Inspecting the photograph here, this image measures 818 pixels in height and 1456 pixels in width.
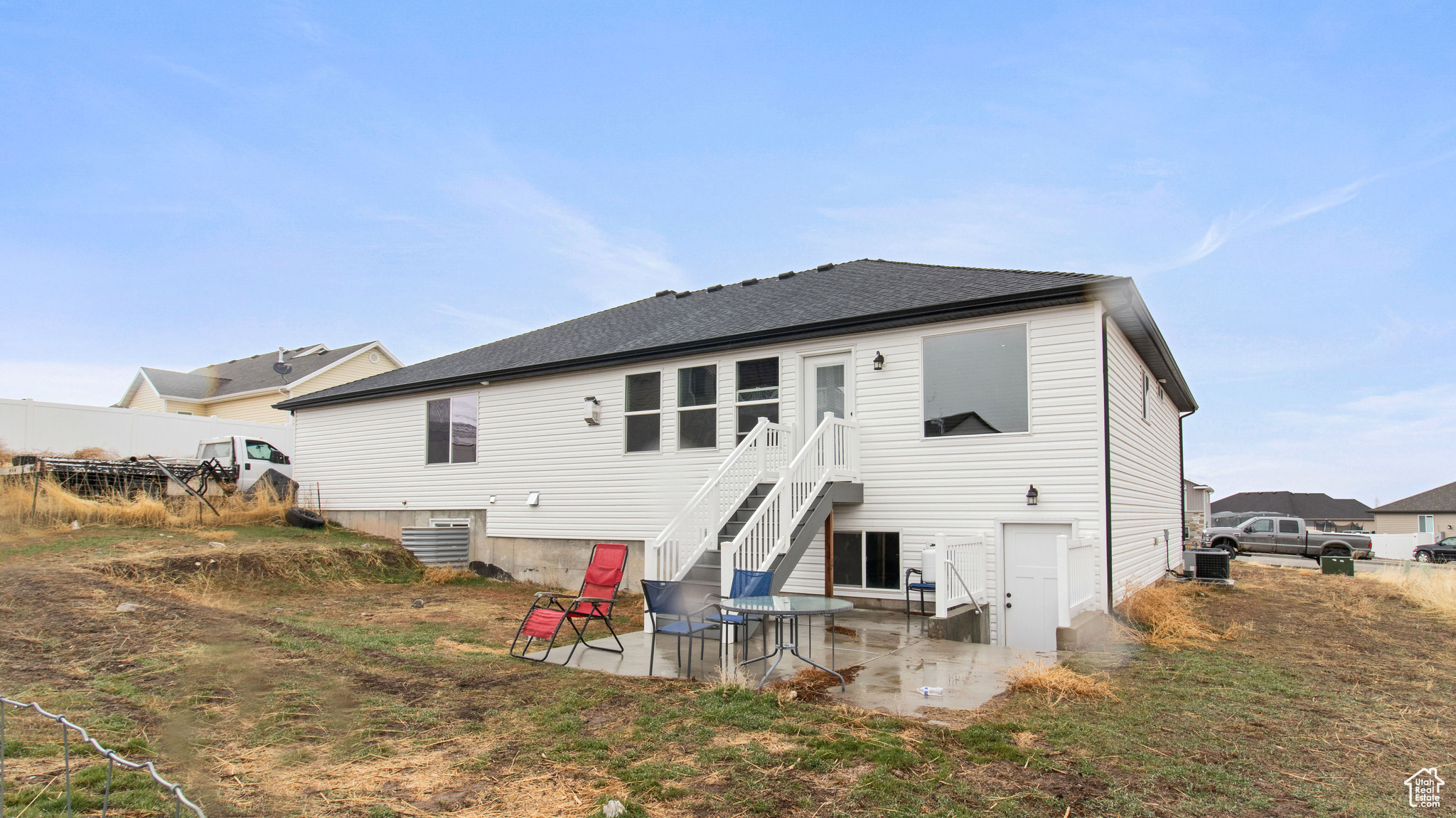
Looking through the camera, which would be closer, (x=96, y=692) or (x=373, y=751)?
(x=373, y=751)

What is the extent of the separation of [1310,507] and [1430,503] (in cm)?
1831

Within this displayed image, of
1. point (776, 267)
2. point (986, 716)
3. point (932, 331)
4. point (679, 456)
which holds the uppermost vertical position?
point (776, 267)

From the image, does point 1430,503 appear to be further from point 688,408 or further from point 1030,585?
point 688,408

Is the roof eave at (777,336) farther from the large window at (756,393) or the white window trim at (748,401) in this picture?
the large window at (756,393)

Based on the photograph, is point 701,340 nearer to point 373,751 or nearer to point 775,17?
point 775,17

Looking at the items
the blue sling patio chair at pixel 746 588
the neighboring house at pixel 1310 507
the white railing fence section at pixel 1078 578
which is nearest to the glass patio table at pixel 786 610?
the blue sling patio chair at pixel 746 588

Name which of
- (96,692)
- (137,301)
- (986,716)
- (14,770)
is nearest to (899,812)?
(986,716)

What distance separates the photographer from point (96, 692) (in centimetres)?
559

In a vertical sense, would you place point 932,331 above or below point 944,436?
above

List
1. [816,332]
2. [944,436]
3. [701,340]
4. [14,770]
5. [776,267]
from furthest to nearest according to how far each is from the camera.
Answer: [776,267]
[701,340]
[816,332]
[944,436]
[14,770]

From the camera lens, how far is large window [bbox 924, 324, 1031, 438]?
10.1m

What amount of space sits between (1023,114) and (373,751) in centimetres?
1303

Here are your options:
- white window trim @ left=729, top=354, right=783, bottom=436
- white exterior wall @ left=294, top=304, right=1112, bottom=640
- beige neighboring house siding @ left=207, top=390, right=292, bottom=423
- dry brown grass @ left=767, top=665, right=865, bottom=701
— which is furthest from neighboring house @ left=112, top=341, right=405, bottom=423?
dry brown grass @ left=767, top=665, right=865, bottom=701

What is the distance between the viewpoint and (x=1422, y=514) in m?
45.4
